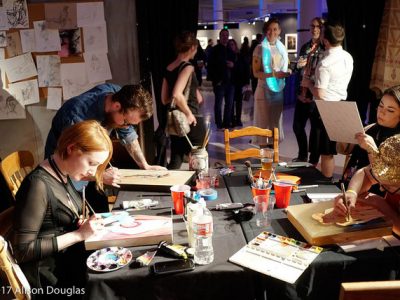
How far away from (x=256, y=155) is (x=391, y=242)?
121cm

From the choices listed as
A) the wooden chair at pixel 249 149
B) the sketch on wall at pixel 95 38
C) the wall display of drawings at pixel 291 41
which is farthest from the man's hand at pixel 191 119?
the wall display of drawings at pixel 291 41

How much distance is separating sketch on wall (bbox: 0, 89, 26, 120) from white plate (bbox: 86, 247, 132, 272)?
2.64 m

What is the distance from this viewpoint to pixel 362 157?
2686 mm

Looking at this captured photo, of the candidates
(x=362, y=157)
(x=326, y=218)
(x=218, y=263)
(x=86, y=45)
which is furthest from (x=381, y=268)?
(x=86, y=45)

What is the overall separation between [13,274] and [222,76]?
4.70m

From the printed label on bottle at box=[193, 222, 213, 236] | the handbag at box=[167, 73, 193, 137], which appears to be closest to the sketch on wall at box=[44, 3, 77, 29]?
the handbag at box=[167, 73, 193, 137]

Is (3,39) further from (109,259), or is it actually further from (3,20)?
(109,259)

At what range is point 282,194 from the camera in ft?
5.72

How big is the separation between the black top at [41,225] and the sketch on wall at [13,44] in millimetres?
2345

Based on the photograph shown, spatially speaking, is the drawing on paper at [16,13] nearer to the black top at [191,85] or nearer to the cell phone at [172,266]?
the black top at [191,85]

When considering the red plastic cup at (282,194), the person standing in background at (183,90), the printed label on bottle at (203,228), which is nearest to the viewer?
the printed label on bottle at (203,228)

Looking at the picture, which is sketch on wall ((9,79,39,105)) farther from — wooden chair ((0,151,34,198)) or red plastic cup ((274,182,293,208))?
red plastic cup ((274,182,293,208))

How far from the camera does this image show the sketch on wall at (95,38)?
3.49m

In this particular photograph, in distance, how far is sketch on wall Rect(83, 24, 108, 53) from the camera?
3.49m
